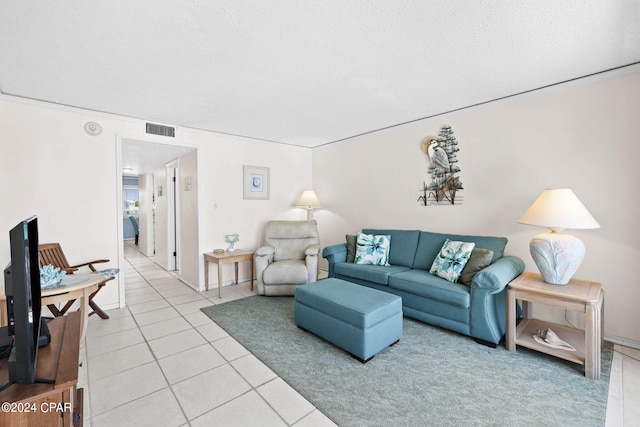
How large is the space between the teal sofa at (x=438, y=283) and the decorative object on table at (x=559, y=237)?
294mm

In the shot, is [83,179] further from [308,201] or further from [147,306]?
[308,201]

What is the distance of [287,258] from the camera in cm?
420

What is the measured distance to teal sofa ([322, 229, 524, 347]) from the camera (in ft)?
7.82

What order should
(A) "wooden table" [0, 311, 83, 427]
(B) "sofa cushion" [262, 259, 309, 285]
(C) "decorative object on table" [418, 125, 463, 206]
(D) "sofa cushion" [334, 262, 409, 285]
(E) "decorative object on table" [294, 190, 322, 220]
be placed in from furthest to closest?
(E) "decorative object on table" [294, 190, 322, 220] < (B) "sofa cushion" [262, 259, 309, 285] < (C) "decorative object on table" [418, 125, 463, 206] < (D) "sofa cushion" [334, 262, 409, 285] < (A) "wooden table" [0, 311, 83, 427]

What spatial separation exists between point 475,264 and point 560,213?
2.55 feet

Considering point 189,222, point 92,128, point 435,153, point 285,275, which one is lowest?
point 285,275

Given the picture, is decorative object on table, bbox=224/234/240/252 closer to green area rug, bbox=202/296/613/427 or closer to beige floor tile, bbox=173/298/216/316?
beige floor tile, bbox=173/298/216/316

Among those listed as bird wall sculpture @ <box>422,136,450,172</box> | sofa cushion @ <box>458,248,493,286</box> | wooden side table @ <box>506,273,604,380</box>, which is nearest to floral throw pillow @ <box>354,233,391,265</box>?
sofa cushion @ <box>458,248,493,286</box>

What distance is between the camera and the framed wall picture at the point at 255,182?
4489 mm

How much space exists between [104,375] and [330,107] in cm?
316

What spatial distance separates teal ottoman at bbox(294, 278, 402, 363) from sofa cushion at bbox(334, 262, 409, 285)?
0.53m

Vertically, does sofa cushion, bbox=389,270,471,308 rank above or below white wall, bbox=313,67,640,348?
below

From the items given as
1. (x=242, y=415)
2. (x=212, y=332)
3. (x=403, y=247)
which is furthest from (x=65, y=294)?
(x=403, y=247)

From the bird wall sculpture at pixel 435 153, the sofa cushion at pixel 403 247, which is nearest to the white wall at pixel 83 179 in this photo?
the sofa cushion at pixel 403 247
